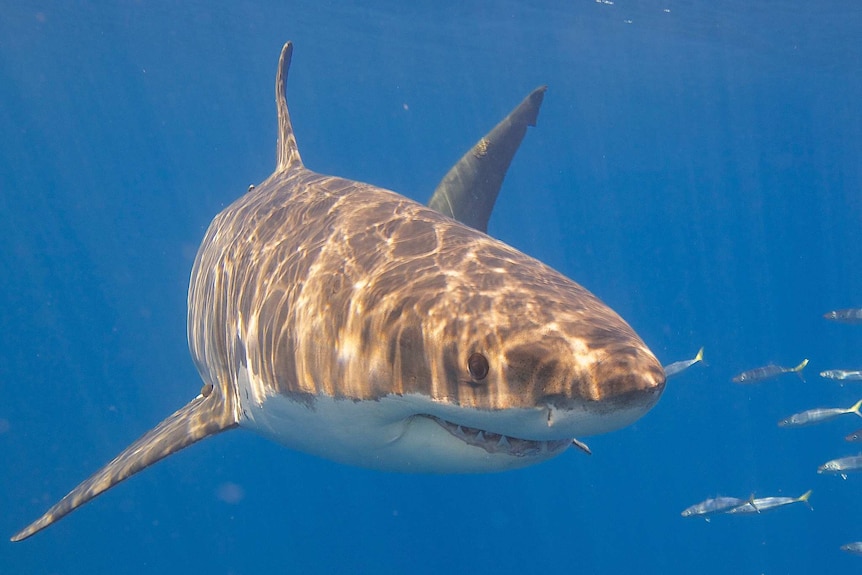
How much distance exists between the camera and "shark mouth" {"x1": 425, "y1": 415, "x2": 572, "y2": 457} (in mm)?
2557

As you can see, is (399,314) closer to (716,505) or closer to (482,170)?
(482,170)

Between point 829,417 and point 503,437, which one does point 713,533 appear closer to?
point 829,417

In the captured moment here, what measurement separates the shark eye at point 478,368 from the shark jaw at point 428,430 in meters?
0.13

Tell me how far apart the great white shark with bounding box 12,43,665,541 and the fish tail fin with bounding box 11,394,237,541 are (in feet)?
0.05

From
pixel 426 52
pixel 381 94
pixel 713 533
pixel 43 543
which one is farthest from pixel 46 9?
pixel 713 533

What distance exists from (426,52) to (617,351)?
4015 centimetres

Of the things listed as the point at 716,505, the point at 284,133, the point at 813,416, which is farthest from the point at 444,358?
the point at 813,416

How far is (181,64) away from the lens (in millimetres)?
47844

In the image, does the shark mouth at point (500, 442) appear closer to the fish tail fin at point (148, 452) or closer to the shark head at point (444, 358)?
the shark head at point (444, 358)

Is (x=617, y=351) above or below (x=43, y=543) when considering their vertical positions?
→ above

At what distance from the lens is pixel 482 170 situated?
6828 millimetres

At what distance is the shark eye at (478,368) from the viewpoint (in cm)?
225

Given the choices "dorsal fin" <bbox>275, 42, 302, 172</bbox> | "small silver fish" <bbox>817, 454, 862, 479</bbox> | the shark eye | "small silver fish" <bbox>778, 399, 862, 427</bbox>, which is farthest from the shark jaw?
"small silver fish" <bbox>778, 399, 862, 427</bbox>

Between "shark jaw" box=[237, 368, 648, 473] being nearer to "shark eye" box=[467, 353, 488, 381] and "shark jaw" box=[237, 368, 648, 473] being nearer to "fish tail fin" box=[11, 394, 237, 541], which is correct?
"shark eye" box=[467, 353, 488, 381]
